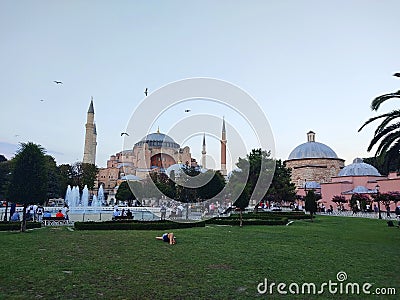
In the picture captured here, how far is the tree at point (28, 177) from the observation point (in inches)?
595

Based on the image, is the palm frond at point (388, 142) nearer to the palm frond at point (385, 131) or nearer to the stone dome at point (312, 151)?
the palm frond at point (385, 131)

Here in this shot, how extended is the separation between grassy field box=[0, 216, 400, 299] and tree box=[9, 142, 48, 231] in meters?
3.90

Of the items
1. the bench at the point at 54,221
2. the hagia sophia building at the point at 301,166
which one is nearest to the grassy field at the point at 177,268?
the bench at the point at 54,221

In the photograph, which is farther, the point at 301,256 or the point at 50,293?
the point at 301,256

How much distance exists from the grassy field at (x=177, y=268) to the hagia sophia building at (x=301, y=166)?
86.0 feet

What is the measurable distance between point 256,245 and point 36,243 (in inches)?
268

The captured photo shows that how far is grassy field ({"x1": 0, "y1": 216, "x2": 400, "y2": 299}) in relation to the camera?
5664 mm

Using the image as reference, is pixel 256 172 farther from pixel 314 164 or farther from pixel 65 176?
pixel 65 176

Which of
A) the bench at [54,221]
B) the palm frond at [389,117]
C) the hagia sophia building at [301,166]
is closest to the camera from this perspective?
the palm frond at [389,117]

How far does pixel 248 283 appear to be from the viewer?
20.7 ft

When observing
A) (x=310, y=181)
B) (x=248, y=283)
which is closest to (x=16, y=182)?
(x=248, y=283)

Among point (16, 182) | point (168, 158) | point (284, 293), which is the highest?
point (168, 158)

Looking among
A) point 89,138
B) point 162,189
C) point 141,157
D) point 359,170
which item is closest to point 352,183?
point 359,170

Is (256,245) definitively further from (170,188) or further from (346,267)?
(170,188)
